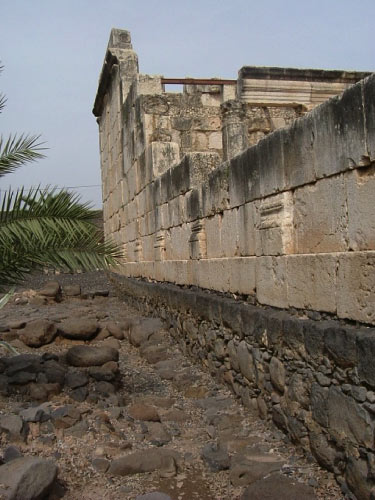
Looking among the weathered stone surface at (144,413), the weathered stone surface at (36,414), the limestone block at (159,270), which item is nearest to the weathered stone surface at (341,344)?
the weathered stone surface at (144,413)

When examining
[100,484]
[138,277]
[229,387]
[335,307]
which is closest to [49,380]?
[229,387]

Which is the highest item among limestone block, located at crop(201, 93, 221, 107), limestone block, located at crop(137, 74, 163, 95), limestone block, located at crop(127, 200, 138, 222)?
limestone block, located at crop(137, 74, 163, 95)

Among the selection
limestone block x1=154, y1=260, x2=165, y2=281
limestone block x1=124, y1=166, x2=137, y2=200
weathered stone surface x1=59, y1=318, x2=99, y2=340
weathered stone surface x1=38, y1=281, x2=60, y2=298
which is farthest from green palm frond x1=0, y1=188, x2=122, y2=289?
weathered stone surface x1=38, y1=281, x2=60, y2=298

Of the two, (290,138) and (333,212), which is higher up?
(290,138)

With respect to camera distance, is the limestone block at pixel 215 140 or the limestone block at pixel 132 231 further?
the limestone block at pixel 132 231

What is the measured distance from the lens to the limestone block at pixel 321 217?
4035 millimetres

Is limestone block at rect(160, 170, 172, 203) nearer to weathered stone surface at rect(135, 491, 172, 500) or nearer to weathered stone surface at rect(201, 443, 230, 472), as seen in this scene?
weathered stone surface at rect(201, 443, 230, 472)

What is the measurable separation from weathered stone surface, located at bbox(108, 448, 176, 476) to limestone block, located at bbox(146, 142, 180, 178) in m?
6.32

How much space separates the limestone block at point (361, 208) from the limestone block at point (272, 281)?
1070mm

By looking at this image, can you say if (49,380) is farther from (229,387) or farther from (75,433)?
→ (229,387)

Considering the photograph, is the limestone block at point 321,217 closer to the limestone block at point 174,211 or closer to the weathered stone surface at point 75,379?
the weathered stone surface at point 75,379

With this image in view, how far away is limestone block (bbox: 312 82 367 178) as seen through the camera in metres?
3.72

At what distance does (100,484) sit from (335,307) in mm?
2102

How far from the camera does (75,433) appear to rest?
4.99 metres
